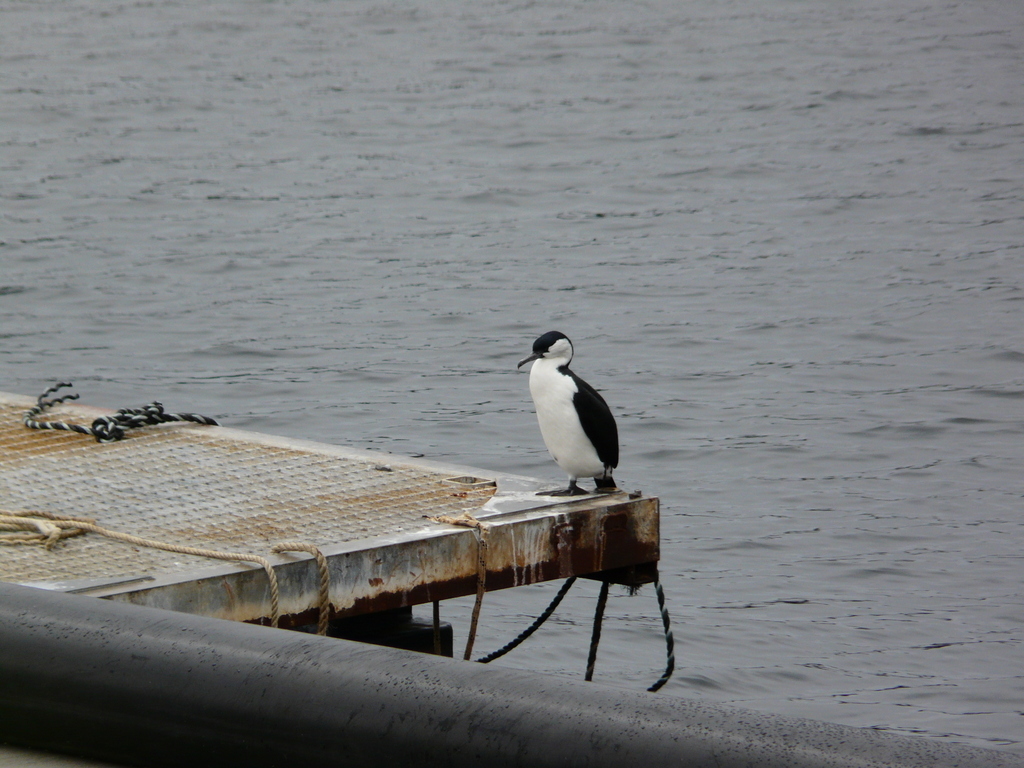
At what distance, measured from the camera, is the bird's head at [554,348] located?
6547 millimetres

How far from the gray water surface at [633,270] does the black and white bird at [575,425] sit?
2.30 meters

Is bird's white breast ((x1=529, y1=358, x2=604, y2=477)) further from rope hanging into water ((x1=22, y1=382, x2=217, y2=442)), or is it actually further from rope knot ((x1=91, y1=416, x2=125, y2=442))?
rope knot ((x1=91, y1=416, x2=125, y2=442))

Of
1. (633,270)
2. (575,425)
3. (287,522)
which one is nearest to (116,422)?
(287,522)

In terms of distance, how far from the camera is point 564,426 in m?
6.39

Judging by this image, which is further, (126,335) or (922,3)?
(922,3)

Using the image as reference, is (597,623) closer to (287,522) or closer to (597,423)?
(597,423)

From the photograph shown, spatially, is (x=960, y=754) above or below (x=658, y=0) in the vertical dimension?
below

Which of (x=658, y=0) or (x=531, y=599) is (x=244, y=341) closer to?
(x=531, y=599)

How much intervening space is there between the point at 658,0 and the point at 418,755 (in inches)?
1207

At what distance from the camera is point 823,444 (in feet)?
41.4

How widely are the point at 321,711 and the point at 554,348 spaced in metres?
3.18

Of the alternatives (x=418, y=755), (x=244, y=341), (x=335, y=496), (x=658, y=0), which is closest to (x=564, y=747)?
(x=418, y=755)

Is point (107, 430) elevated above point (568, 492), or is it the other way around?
point (107, 430)

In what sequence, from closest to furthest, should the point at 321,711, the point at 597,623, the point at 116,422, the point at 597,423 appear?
1. the point at 321,711
2. the point at 597,423
3. the point at 597,623
4. the point at 116,422
